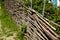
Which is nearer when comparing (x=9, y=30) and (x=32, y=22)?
(x=32, y=22)

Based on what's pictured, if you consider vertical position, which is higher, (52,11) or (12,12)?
(52,11)

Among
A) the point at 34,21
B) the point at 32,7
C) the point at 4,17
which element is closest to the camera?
the point at 34,21

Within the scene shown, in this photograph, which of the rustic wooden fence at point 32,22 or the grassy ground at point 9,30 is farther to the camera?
the grassy ground at point 9,30

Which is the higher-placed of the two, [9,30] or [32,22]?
[32,22]

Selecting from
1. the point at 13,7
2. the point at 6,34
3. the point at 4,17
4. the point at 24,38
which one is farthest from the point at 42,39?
the point at 4,17

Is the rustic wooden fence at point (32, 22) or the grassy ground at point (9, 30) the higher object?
the rustic wooden fence at point (32, 22)

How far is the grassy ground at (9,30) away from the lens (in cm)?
1057

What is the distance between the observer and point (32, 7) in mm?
10234

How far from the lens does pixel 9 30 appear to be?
11531 mm

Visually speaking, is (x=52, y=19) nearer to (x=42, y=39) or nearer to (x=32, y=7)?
(x=42, y=39)

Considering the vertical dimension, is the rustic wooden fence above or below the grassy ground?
above

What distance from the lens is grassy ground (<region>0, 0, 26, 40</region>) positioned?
34.7 feet

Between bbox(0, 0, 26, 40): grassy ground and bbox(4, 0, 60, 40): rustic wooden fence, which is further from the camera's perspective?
bbox(0, 0, 26, 40): grassy ground

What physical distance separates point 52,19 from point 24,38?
2.24 meters
